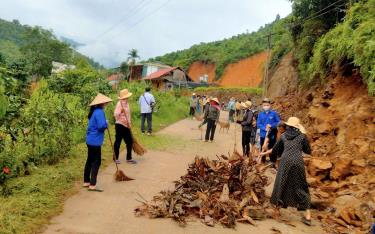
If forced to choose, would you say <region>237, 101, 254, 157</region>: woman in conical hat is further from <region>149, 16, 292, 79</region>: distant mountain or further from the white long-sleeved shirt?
<region>149, 16, 292, 79</region>: distant mountain

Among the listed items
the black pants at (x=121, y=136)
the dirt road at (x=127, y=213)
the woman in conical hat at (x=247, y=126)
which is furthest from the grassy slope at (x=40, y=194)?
the woman in conical hat at (x=247, y=126)

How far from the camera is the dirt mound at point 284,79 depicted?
23.3 metres

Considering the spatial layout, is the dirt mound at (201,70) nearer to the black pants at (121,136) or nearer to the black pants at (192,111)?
the black pants at (192,111)

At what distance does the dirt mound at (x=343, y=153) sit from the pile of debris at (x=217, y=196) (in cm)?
134

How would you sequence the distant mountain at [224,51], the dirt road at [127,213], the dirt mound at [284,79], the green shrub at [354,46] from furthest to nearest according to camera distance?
the distant mountain at [224,51], the dirt mound at [284,79], the green shrub at [354,46], the dirt road at [127,213]

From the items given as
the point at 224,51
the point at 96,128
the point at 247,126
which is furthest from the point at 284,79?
the point at 224,51

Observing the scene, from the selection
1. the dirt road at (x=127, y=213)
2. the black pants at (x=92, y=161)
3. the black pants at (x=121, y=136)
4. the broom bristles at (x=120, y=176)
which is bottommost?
the dirt road at (x=127, y=213)

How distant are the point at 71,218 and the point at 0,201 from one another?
109 centimetres

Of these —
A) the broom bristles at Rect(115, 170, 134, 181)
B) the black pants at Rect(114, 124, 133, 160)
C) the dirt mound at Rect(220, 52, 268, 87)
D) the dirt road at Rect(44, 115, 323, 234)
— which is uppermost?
Result: the dirt mound at Rect(220, 52, 268, 87)

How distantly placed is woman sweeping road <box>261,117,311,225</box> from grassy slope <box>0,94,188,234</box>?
3.67m

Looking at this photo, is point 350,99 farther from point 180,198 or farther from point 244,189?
point 180,198

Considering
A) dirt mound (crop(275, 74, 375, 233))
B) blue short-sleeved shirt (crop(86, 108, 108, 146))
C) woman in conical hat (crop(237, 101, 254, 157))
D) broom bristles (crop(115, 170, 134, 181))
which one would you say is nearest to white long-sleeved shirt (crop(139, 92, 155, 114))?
woman in conical hat (crop(237, 101, 254, 157))

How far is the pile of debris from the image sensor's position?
22.9 feet

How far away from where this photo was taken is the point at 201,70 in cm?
8250
